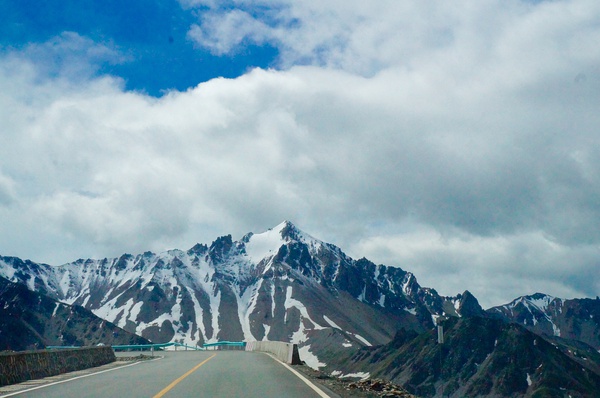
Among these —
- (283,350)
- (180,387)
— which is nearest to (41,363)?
(180,387)

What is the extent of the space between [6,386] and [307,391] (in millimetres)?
10152

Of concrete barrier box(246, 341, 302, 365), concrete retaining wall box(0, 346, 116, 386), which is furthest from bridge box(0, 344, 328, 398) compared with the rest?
concrete barrier box(246, 341, 302, 365)

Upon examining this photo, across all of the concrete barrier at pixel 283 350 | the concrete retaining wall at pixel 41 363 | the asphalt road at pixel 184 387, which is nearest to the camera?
the asphalt road at pixel 184 387

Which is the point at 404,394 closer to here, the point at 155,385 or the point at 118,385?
the point at 155,385

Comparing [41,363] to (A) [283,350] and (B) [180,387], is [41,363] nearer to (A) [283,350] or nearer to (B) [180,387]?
(B) [180,387]

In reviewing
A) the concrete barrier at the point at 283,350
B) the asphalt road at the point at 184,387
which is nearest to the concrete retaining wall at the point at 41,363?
the asphalt road at the point at 184,387

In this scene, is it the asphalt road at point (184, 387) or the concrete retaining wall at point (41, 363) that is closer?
the asphalt road at point (184, 387)

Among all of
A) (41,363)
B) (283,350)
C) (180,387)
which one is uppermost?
(283,350)

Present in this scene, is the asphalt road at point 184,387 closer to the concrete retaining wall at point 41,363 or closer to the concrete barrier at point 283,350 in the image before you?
the concrete retaining wall at point 41,363

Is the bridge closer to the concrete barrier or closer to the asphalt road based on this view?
the asphalt road

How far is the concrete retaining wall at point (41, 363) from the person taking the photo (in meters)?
21.1

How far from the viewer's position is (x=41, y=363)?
24.5 m

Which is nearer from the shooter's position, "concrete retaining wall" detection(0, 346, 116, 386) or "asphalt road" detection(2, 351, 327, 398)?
"asphalt road" detection(2, 351, 327, 398)

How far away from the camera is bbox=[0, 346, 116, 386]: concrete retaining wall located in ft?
69.1
